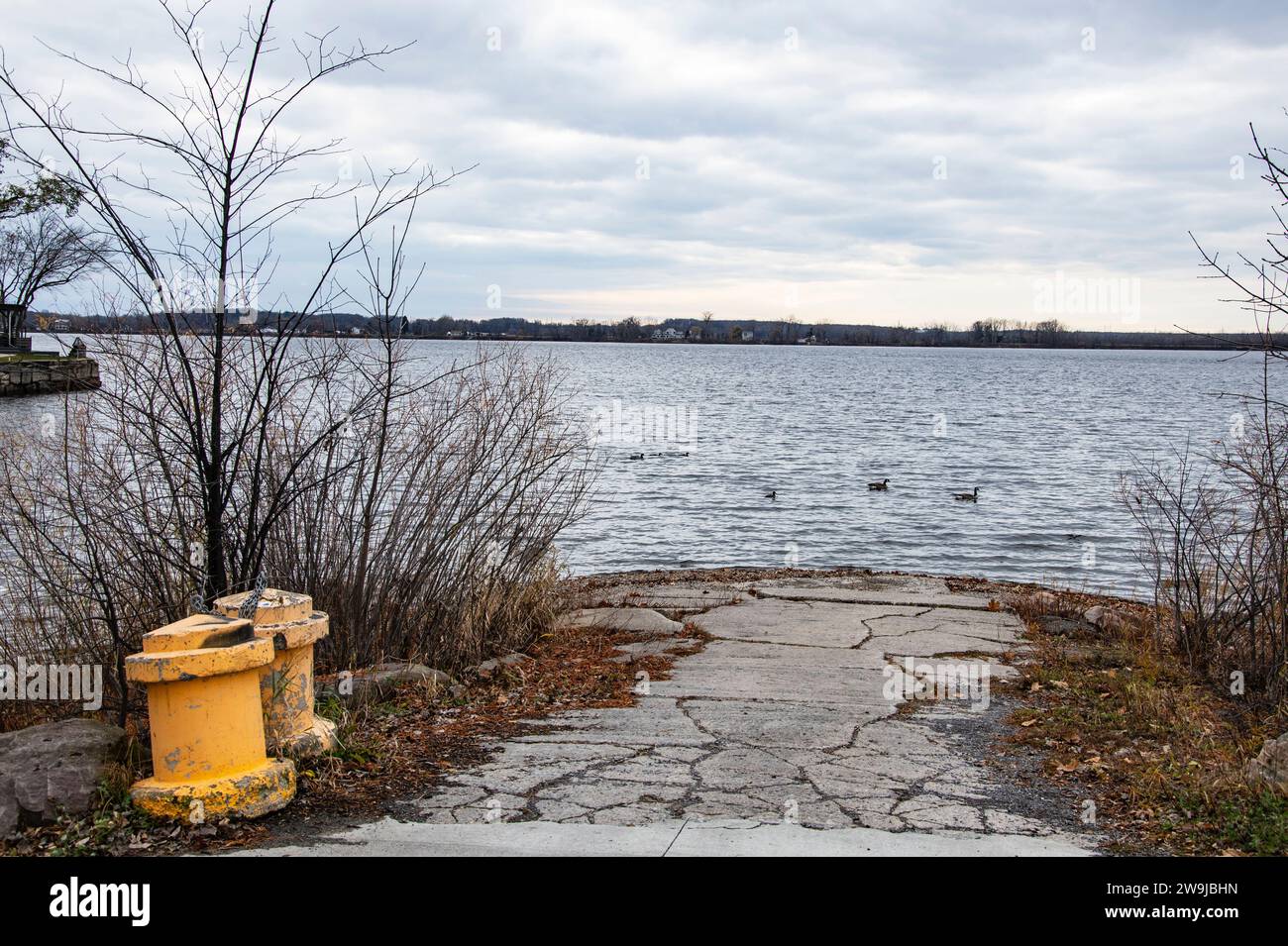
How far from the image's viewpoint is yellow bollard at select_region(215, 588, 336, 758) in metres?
5.09

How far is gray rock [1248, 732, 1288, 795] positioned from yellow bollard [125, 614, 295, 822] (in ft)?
14.4

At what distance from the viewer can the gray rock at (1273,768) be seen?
477cm

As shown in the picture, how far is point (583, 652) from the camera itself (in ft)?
26.9

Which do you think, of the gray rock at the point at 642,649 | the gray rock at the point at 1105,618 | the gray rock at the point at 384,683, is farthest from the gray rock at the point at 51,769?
the gray rock at the point at 1105,618

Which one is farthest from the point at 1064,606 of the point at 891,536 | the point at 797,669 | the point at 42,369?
the point at 42,369

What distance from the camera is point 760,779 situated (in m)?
5.19

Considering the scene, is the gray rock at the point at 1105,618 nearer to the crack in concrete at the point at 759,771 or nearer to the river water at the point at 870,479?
the river water at the point at 870,479

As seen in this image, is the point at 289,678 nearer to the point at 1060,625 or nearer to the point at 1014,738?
the point at 1014,738

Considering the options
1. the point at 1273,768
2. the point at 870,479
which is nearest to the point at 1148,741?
the point at 1273,768

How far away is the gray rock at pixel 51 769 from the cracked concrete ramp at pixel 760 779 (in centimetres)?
98

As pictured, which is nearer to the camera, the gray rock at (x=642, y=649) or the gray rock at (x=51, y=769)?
the gray rock at (x=51, y=769)

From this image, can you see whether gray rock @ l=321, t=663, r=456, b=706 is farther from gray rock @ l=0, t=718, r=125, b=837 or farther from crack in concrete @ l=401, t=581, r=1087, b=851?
gray rock @ l=0, t=718, r=125, b=837

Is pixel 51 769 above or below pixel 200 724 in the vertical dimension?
below

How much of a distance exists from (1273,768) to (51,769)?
543 centimetres
